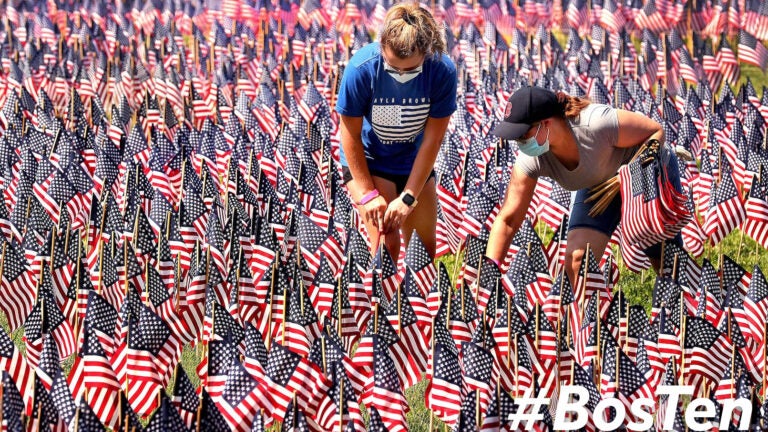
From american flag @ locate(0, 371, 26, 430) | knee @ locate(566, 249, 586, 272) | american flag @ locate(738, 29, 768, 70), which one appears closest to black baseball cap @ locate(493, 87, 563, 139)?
knee @ locate(566, 249, 586, 272)

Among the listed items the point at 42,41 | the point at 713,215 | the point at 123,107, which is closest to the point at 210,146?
the point at 123,107

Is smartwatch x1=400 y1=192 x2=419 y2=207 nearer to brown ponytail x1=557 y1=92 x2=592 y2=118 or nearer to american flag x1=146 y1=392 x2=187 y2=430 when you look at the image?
brown ponytail x1=557 y1=92 x2=592 y2=118

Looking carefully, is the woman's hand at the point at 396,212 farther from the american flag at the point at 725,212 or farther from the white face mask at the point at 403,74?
the american flag at the point at 725,212

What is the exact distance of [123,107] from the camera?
1452cm

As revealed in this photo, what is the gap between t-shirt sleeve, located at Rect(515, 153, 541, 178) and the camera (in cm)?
838

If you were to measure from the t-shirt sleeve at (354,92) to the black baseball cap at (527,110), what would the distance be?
0.88 metres

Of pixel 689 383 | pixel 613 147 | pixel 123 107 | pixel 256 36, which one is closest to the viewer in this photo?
pixel 689 383

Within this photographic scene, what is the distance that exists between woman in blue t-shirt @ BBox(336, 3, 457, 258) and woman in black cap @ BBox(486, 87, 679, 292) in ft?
1.79

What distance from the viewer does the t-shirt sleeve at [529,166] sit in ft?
27.5

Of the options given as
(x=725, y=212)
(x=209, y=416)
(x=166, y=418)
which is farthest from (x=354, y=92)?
(x=725, y=212)

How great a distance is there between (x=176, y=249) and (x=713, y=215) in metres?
4.19

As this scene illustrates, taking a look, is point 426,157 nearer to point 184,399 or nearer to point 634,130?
point 634,130

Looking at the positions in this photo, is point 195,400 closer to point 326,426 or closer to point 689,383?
point 326,426

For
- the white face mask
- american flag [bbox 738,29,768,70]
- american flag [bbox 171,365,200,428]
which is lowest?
american flag [bbox 738,29,768,70]
